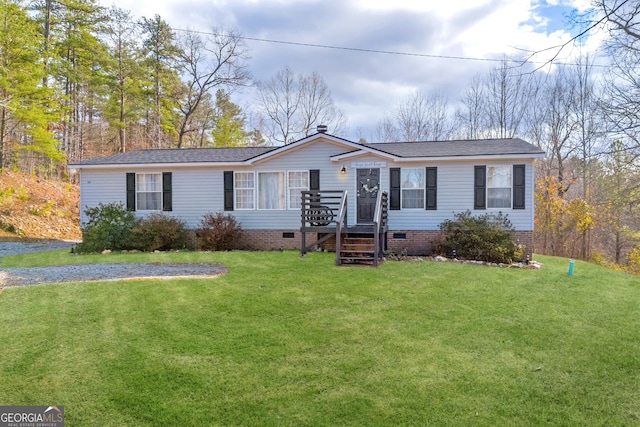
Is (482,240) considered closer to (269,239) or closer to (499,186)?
(499,186)

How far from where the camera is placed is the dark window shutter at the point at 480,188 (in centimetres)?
1192

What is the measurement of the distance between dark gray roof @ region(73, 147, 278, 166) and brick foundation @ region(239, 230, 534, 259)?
2.82 meters

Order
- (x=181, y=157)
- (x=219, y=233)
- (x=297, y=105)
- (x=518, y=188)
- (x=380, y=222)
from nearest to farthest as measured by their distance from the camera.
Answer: (x=380, y=222)
(x=518, y=188)
(x=219, y=233)
(x=181, y=157)
(x=297, y=105)

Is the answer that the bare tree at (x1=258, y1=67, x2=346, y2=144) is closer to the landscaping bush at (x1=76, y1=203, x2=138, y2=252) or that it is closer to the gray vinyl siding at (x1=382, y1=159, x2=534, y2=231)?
the gray vinyl siding at (x1=382, y1=159, x2=534, y2=231)

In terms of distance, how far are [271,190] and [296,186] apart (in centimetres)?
91

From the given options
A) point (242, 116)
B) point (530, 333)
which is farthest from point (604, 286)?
point (242, 116)

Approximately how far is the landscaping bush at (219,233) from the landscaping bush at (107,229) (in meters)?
2.30

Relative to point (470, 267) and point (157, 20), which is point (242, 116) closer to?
point (157, 20)

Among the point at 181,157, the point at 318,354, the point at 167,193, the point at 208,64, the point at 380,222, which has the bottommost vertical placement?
the point at 318,354

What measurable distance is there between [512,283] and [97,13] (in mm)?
28821

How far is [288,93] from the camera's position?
28.1 m

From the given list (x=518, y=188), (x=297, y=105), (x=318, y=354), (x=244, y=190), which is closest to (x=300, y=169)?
(x=244, y=190)

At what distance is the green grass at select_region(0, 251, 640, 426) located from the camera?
3271 mm

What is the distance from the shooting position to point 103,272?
8102 millimetres
